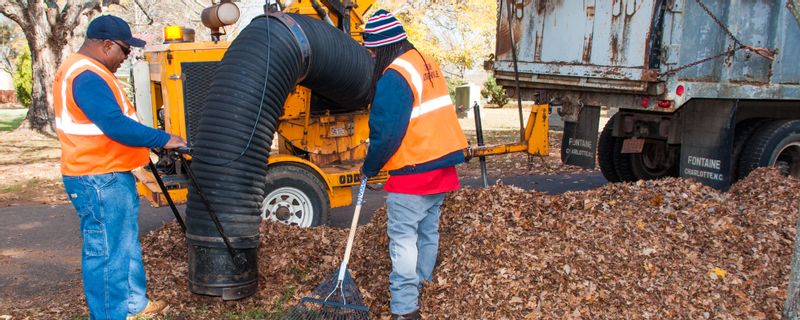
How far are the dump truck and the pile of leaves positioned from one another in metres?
1.45

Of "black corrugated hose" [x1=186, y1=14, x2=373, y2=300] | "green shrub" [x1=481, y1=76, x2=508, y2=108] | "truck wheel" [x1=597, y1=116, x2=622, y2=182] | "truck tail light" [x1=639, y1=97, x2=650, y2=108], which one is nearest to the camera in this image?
"black corrugated hose" [x1=186, y1=14, x2=373, y2=300]

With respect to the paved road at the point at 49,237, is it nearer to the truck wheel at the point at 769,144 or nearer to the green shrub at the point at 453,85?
the truck wheel at the point at 769,144

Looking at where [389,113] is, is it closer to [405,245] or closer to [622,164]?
[405,245]

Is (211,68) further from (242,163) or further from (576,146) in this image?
(576,146)

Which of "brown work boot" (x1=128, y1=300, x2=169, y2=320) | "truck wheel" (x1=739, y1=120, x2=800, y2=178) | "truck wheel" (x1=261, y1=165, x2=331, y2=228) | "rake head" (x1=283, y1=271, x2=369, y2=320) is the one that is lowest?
"brown work boot" (x1=128, y1=300, x2=169, y2=320)

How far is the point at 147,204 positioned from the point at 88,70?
4.98 m

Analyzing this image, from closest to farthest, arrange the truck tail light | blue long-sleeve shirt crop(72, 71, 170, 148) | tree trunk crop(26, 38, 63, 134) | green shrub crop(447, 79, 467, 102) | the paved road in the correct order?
blue long-sleeve shirt crop(72, 71, 170, 148)
the paved road
the truck tail light
tree trunk crop(26, 38, 63, 134)
green shrub crop(447, 79, 467, 102)

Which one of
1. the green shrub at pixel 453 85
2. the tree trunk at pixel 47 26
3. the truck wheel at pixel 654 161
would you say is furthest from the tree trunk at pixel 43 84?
the truck wheel at pixel 654 161

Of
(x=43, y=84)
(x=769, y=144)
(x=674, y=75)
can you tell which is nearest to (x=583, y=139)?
(x=674, y=75)

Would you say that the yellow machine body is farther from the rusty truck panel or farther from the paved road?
the paved road

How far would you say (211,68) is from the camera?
6.40 meters

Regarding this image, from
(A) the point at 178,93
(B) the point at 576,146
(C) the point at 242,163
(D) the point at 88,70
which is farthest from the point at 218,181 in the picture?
(B) the point at 576,146

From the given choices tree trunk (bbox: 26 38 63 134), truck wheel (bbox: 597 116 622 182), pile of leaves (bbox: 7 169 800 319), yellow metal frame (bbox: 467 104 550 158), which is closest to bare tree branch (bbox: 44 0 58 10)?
tree trunk (bbox: 26 38 63 134)

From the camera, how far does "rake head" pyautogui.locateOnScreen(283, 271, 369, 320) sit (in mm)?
4227
